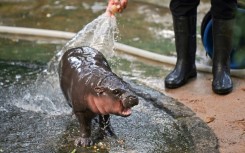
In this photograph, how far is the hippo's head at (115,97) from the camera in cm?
262

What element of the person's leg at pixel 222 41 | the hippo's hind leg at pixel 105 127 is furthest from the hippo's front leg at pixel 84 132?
the person's leg at pixel 222 41

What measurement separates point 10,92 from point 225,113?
1.73 meters

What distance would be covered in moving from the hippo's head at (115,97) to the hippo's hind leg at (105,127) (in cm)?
41

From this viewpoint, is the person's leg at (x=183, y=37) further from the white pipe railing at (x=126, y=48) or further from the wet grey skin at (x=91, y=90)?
the wet grey skin at (x=91, y=90)

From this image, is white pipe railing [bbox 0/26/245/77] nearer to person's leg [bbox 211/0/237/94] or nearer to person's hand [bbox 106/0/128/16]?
person's leg [bbox 211/0/237/94]

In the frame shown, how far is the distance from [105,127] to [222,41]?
1.29 m

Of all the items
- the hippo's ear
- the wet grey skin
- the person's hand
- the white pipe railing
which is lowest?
the white pipe railing

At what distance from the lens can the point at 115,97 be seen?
2670 mm

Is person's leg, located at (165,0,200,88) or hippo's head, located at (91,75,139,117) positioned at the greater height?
hippo's head, located at (91,75,139,117)

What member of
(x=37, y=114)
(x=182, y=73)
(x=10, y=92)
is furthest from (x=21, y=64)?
(x=182, y=73)

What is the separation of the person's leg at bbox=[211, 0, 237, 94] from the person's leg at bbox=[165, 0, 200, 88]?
232 mm

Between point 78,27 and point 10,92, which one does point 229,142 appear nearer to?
point 10,92

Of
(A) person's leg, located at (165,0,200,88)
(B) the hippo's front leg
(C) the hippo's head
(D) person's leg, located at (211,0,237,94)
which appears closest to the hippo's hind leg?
(B) the hippo's front leg

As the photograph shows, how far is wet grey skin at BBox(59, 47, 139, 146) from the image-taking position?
8.79 ft
